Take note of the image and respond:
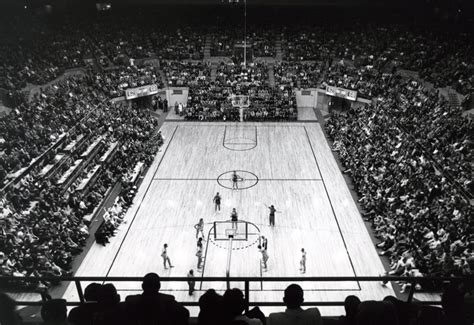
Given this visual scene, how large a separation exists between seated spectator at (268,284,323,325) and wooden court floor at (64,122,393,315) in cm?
848

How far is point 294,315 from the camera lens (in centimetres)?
349

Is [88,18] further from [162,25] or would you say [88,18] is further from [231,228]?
[231,228]

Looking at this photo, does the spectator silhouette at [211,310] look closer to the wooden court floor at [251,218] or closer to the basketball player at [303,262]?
the wooden court floor at [251,218]

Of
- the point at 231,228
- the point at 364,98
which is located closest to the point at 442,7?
the point at 364,98

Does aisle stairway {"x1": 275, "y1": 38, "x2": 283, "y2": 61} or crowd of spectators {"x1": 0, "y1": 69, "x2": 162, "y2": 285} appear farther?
aisle stairway {"x1": 275, "y1": 38, "x2": 283, "y2": 61}

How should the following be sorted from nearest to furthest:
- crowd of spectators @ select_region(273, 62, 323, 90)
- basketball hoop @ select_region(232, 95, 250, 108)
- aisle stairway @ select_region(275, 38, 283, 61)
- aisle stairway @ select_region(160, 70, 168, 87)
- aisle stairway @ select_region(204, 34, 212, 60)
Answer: basketball hoop @ select_region(232, 95, 250, 108) → crowd of spectators @ select_region(273, 62, 323, 90) → aisle stairway @ select_region(160, 70, 168, 87) → aisle stairway @ select_region(275, 38, 283, 61) → aisle stairway @ select_region(204, 34, 212, 60)

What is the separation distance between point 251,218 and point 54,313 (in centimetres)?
1407

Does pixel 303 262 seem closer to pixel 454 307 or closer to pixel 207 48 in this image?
pixel 454 307

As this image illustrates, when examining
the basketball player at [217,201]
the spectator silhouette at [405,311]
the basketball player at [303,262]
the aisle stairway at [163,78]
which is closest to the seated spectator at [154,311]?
the spectator silhouette at [405,311]

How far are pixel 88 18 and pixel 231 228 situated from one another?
32.0 m

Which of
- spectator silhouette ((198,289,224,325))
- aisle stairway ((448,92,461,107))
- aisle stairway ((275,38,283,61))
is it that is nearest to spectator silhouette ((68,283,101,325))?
spectator silhouette ((198,289,224,325))

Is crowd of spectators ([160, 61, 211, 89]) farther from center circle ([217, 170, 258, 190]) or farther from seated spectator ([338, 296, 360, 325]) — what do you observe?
seated spectator ([338, 296, 360, 325])

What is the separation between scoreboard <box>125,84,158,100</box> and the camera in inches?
1214

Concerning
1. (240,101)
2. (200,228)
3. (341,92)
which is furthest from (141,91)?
(200,228)
